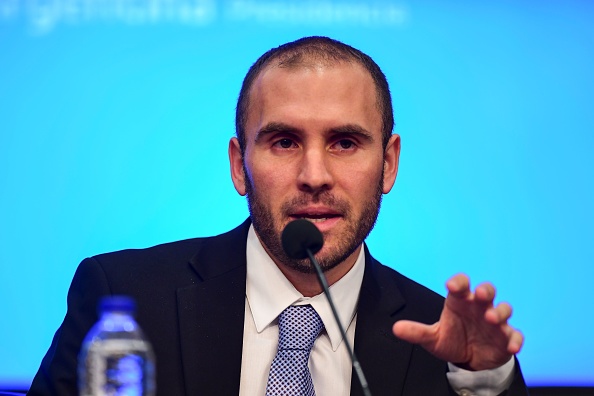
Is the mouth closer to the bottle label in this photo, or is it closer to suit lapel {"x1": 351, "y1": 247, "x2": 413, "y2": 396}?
suit lapel {"x1": 351, "y1": 247, "x2": 413, "y2": 396}

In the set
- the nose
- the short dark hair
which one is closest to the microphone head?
the nose

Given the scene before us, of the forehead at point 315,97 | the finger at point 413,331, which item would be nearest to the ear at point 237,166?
the forehead at point 315,97

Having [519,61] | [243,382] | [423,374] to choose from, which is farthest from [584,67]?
[243,382]

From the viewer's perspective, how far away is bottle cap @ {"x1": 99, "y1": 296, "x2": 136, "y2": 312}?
8.39ft

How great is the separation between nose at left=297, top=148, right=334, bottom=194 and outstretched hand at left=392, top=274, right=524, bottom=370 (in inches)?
20.5

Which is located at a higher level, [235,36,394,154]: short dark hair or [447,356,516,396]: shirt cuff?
[235,36,394,154]: short dark hair

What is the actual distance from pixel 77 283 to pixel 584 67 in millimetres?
2050

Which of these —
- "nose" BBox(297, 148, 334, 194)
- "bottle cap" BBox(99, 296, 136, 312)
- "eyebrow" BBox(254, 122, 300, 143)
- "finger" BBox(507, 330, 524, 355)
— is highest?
→ "eyebrow" BBox(254, 122, 300, 143)

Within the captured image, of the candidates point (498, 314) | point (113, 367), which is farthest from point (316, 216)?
point (113, 367)

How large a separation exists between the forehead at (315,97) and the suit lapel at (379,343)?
500 mm

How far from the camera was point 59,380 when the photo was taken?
242 cm

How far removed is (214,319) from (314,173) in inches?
20.5

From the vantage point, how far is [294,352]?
2.42m

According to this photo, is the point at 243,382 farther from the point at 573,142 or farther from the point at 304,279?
the point at 573,142
